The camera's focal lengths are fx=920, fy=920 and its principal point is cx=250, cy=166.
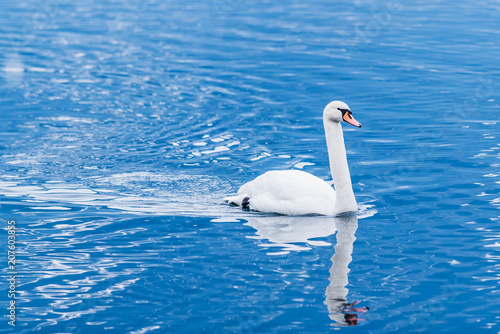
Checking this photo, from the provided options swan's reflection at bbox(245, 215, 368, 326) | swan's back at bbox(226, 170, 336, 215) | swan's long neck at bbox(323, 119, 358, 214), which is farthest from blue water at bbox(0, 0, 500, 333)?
swan's long neck at bbox(323, 119, 358, 214)

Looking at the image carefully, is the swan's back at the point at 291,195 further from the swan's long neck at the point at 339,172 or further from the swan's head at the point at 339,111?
the swan's head at the point at 339,111

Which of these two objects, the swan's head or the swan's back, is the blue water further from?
the swan's head

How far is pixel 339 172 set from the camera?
13.9 m

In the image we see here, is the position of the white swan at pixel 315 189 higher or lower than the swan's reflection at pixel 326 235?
higher

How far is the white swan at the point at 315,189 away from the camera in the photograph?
13.8m

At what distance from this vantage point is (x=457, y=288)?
35.9 ft

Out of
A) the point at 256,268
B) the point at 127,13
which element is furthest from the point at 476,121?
the point at 127,13

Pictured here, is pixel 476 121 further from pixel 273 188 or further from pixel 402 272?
pixel 402 272

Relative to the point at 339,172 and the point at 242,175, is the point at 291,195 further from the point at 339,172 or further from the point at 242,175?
the point at 242,175

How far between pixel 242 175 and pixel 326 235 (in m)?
3.55

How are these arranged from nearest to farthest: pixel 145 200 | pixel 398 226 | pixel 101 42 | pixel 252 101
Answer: pixel 398 226
pixel 145 200
pixel 252 101
pixel 101 42

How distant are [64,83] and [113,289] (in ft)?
Answer: 48.1

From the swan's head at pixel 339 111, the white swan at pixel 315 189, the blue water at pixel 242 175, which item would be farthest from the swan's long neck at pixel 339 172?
the blue water at pixel 242 175

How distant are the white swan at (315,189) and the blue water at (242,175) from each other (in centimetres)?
21
